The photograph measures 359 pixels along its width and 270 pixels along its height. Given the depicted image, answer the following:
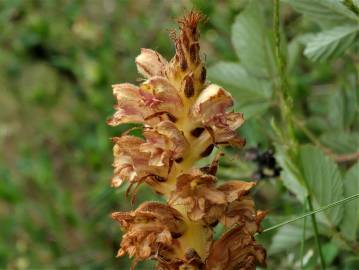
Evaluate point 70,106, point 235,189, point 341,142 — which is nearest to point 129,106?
point 235,189

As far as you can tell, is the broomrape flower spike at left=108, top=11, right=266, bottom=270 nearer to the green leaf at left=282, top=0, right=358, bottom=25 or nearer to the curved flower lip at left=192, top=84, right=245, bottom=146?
the curved flower lip at left=192, top=84, right=245, bottom=146

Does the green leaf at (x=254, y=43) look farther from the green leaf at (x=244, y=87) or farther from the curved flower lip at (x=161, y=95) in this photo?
the curved flower lip at (x=161, y=95)

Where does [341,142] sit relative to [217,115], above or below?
above

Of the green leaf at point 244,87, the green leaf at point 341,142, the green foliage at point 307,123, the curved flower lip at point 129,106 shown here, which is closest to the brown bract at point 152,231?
the curved flower lip at point 129,106

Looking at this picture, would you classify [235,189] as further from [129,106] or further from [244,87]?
[244,87]

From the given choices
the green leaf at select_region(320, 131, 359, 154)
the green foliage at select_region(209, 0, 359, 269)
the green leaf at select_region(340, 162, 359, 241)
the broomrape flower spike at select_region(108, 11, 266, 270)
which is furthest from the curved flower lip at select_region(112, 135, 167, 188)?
the green leaf at select_region(320, 131, 359, 154)

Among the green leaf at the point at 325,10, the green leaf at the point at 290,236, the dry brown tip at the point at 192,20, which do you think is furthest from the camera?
the green leaf at the point at 290,236

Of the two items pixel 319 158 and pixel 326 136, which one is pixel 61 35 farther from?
pixel 319 158
